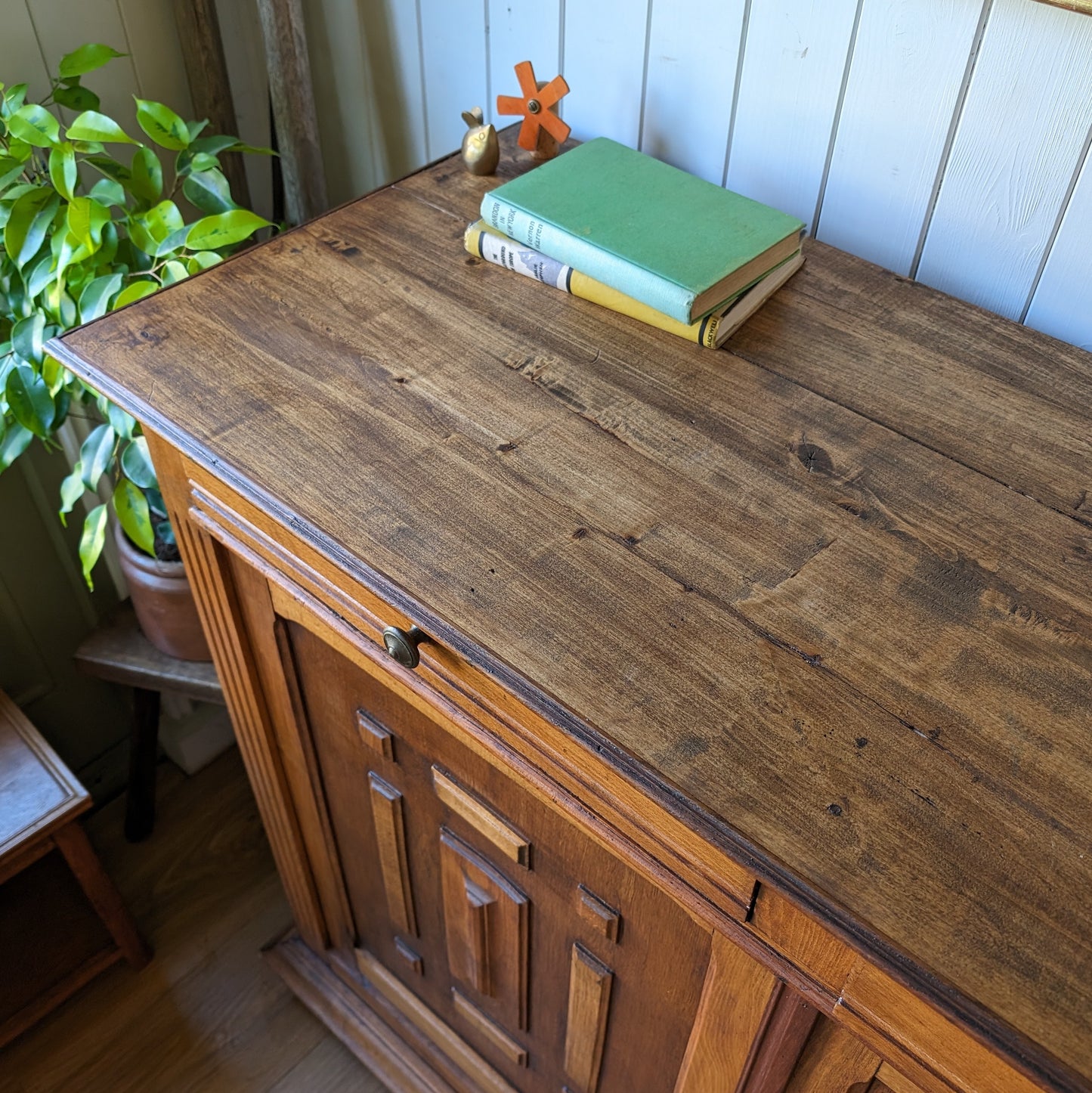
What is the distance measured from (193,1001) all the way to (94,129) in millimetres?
1196

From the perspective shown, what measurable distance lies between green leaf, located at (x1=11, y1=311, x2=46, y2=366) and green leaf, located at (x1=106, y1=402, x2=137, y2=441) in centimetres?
9

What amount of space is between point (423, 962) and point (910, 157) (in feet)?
3.26

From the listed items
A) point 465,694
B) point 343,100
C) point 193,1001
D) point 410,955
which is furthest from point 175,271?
point 193,1001

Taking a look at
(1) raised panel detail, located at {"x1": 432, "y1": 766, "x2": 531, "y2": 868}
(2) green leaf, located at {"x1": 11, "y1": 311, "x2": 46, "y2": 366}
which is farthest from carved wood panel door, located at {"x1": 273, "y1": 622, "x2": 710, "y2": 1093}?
(2) green leaf, located at {"x1": 11, "y1": 311, "x2": 46, "y2": 366}

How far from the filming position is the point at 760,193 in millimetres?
1038

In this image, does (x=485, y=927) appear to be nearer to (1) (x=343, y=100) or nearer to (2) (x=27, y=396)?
(2) (x=27, y=396)

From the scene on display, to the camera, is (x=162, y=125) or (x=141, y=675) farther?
(x=141, y=675)

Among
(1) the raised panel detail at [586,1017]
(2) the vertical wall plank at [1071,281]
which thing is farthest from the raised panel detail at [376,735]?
(2) the vertical wall plank at [1071,281]

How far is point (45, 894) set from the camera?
1.50m

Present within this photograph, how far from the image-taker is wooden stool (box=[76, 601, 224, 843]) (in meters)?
1.42

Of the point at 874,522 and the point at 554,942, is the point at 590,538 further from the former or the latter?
the point at 554,942

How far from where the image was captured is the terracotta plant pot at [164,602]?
4.35 ft

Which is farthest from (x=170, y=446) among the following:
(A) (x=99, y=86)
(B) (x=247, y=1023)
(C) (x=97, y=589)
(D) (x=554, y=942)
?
(B) (x=247, y=1023)

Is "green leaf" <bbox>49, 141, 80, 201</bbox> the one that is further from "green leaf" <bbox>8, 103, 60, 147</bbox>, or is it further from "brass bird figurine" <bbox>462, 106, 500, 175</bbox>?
"brass bird figurine" <bbox>462, 106, 500, 175</bbox>
